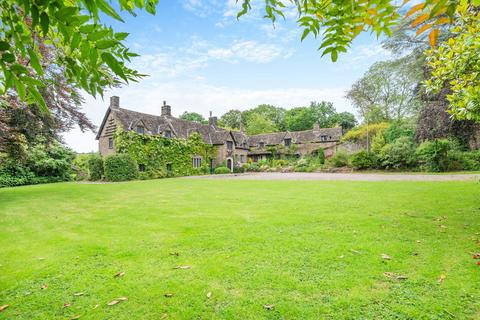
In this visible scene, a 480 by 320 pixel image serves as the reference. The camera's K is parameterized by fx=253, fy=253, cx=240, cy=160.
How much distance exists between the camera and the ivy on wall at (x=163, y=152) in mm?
27600

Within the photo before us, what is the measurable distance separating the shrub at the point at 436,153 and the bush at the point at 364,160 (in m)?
5.14

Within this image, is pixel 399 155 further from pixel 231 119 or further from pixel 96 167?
pixel 231 119

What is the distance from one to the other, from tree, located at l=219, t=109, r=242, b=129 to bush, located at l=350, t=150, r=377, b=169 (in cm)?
4855

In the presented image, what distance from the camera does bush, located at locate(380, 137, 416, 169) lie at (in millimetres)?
25423

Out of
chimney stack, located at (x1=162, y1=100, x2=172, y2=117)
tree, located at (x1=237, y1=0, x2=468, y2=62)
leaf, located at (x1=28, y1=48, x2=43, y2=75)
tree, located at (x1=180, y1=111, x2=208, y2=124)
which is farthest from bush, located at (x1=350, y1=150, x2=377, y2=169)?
tree, located at (x1=180, y1=111, x2=208, y2=124)

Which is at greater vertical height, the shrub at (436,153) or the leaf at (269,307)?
the shrub at (436,153)

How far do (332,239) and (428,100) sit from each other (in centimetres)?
2473

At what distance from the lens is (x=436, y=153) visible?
22531 millimetres

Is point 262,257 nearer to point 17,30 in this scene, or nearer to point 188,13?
point 17,30

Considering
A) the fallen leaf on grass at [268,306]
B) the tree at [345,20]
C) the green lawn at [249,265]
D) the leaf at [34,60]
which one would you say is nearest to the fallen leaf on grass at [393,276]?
the green lawn at [249,265]

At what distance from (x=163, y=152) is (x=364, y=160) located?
2347 centimetres

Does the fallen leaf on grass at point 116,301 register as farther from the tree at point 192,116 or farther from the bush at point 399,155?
the tree at point 192,116

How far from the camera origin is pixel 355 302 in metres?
2.98

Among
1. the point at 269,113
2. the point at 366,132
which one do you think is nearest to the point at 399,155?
the point at 366,132
